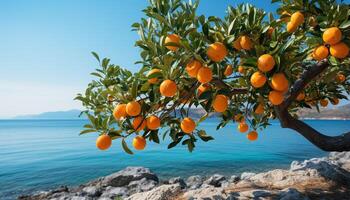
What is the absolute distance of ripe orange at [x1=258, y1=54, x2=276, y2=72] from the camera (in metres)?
2.07

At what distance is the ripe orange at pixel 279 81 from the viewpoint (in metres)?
2.10

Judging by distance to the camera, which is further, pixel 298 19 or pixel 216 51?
pixel 298 19

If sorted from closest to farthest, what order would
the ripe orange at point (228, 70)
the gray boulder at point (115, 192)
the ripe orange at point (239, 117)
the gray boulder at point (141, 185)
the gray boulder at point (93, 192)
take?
the ripe orange at point (228, 70) < the ripe orange at point (239, 117) < the gray boulder at point (115, 192) < the gray boulder at point (93, 192) < the gray boulder at point (141, 185)

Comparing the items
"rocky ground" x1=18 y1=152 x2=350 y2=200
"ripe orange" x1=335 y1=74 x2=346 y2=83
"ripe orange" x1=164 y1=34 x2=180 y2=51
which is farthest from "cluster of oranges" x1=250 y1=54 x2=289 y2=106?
"rocky ground" x1=18 y1=152 x2=350 y2=200

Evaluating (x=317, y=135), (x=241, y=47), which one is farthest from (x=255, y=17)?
(x=317, y=135)

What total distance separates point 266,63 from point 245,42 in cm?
44

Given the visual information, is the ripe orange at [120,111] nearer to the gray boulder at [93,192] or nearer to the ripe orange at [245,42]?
the ripe orange at [245,42]

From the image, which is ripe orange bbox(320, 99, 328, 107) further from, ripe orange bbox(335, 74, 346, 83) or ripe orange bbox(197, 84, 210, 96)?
ripe orange bbox(197, 84, 210, 96)

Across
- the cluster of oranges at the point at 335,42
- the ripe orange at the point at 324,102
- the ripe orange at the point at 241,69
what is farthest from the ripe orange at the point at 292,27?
the ripe orange at the point at 324,102

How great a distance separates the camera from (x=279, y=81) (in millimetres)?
2100

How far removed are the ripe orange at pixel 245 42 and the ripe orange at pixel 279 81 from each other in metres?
0.45

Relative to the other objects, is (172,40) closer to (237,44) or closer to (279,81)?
(237,44)

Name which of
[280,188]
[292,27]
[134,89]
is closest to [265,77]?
[292,27]

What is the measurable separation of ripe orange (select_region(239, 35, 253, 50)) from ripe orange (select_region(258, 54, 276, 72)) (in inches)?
14.2
